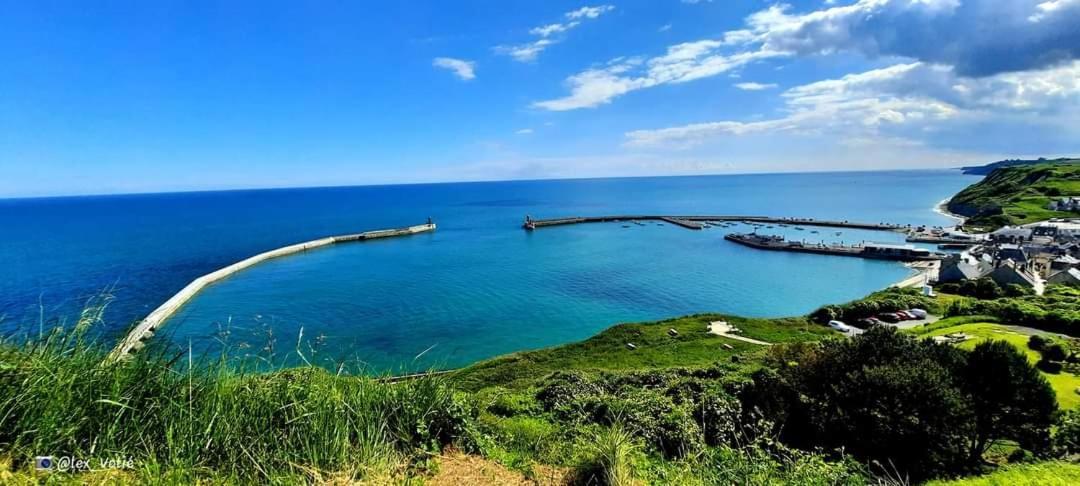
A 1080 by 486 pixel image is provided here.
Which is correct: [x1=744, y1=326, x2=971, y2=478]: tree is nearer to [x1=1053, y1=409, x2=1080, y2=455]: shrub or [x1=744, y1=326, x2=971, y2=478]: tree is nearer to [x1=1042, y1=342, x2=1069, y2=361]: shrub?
[x1=1053, y1=409, x2=1080, y2=455]: shrub

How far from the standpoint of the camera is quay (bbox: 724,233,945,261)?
5544 cm

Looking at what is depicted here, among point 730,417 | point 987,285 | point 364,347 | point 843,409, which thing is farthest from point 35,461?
point 987,285

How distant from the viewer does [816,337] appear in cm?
2586

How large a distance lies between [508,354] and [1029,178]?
466ft

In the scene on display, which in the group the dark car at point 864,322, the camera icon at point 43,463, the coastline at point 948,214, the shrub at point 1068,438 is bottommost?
the dark car at point 864,322

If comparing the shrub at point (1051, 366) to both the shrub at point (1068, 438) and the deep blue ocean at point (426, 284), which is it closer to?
the shrub at point (1068, 438)

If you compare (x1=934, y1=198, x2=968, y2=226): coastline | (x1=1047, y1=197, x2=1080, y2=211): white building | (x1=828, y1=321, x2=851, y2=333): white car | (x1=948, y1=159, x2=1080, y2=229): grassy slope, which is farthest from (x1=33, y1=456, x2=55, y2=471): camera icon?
(x1=934, y1=198, x2=968, y2=226): coastline

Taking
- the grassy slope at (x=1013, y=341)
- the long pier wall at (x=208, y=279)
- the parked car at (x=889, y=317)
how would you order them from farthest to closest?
the parked car at (x=889, y=317) < the grassy slope at (x=1013, y=341) < the long pier wall at (x=208, y=279)

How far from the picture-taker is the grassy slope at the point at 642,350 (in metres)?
21.8

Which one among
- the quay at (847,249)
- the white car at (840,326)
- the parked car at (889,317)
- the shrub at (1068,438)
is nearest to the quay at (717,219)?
the quay at (847,249)

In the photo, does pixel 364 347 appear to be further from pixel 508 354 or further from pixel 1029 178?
pixel 1029 178

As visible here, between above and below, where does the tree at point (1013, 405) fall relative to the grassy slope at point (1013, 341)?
above

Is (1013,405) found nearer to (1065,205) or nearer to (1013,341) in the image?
(1013,341)

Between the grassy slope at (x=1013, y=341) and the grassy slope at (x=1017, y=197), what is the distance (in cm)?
6808
